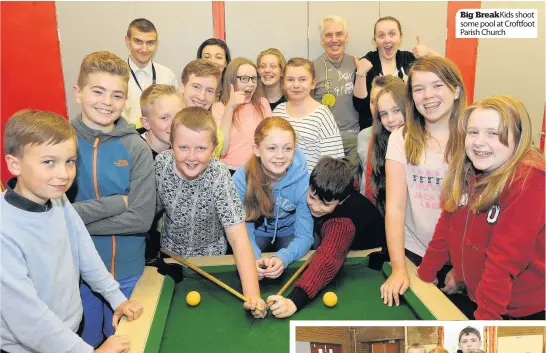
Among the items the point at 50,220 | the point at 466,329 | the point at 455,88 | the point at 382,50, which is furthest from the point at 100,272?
the point at 382,50

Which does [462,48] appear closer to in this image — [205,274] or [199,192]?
[199,192]

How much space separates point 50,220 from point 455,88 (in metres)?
1.80

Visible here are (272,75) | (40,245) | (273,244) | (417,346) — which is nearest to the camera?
(417,346)

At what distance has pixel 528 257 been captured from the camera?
1.70m

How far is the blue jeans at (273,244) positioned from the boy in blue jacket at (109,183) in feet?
2.09

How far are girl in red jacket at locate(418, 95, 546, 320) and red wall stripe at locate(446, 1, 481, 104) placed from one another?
3421 millimetres

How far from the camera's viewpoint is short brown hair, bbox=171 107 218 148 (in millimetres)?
2088

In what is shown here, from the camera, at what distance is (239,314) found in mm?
1823

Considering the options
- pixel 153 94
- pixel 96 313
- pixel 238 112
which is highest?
pixel 153 94

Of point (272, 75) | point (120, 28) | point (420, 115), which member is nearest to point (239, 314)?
point (420, 115)

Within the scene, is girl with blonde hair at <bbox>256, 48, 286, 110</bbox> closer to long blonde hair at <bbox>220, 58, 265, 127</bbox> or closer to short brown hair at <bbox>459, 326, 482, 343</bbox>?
long blonde hair at <bbox>220, 58, 265, 127</bbox>

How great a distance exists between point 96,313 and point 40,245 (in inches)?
27.4

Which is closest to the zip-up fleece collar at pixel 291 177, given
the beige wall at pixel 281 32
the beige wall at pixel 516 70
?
the beige wall at pixel 281 32

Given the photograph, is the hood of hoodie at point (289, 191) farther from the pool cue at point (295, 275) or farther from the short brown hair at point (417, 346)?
the short brown hair at point (417, 346)
